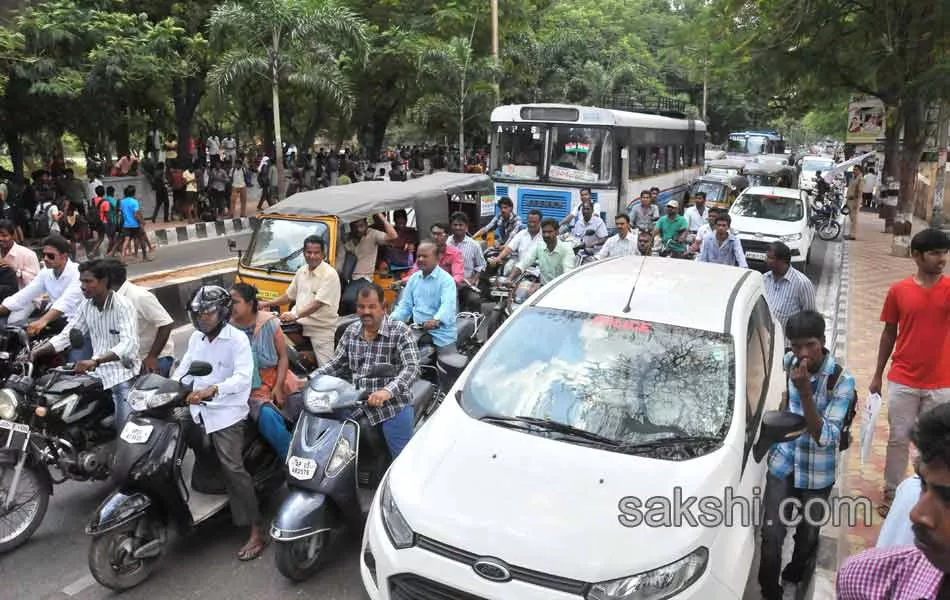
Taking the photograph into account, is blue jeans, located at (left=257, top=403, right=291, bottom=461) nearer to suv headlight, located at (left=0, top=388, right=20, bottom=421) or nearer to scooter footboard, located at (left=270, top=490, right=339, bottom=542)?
scooter footboard, located at (left=270, top=490, right=339, bottom=542)

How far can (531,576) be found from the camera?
309cm

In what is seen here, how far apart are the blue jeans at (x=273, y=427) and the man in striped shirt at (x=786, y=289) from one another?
3.83 m

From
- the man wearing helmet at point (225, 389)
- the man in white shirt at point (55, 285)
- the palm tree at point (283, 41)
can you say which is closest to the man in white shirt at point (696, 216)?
the man in white shirt at point (55, 285)

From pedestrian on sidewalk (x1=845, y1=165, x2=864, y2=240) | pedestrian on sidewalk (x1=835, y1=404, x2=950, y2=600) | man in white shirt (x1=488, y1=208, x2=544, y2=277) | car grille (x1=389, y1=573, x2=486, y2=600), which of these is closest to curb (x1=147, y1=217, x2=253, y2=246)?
man in white shirt (x1=488, y1=208, x2=544, y2=277)

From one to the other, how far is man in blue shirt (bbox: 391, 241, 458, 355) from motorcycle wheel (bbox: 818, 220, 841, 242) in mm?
16004

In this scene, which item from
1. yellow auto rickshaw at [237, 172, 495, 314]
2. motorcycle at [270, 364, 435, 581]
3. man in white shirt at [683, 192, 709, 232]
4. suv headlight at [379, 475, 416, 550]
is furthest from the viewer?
man in white shirt at [683, 192, 709, 232]

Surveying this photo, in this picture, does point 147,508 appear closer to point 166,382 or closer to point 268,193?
point 166,382

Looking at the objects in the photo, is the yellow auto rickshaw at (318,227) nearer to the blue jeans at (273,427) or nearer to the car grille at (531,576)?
the blue jeans at (273,427)

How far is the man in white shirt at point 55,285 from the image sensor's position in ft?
20.3

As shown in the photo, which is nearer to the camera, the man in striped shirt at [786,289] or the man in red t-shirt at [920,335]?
the man in red t-shirt at [920,335]

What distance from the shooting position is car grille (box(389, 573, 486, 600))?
321 cm

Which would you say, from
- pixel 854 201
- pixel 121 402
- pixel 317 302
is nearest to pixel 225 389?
pixel 121 402

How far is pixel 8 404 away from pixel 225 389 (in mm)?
1399

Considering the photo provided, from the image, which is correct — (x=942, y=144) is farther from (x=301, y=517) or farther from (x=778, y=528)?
(x=301, y=517)
